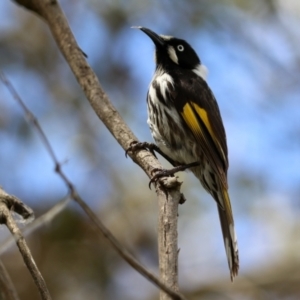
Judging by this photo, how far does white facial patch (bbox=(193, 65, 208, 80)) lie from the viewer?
16.2ft

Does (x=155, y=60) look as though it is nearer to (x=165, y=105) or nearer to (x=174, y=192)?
(x=165, y=105)

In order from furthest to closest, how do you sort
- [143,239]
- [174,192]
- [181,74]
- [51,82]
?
[51,82] → [143,239] → [181,74] → [174,192]

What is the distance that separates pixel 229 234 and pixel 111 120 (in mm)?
1219

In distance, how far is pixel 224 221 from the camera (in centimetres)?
421

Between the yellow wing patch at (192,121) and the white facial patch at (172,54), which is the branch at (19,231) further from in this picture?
the white facial patch at (172,54)

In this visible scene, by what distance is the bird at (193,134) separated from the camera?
4141 millimetres

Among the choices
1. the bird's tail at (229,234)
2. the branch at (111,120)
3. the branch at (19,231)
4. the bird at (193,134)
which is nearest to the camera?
the branch at (19,231)

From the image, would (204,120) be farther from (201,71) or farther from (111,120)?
(111,120)

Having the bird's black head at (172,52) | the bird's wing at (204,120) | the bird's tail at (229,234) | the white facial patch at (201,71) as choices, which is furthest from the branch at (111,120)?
the white facial patch at (201,71)

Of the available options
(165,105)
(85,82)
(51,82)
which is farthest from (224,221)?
(51,82)

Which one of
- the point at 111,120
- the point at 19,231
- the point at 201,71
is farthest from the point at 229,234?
the point at 19,231

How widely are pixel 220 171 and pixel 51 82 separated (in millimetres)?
4305

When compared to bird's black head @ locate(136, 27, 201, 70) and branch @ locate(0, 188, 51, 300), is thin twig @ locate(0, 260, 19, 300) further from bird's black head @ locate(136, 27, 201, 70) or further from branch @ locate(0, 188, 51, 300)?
bird's black head @ locate(136, 27, 201, 70)

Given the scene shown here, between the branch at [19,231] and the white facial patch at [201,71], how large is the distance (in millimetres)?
2461
